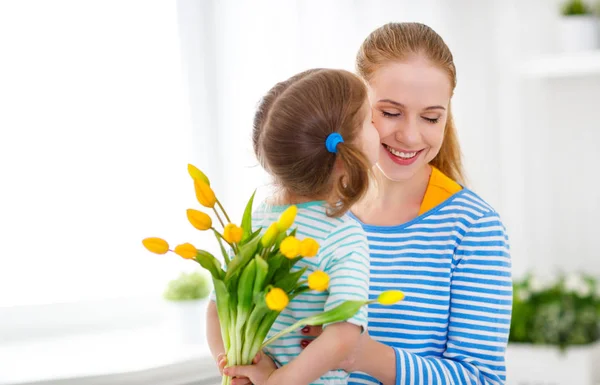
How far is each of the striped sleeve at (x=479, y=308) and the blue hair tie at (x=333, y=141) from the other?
0.35 m

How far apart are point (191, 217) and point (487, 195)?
8.10 ft

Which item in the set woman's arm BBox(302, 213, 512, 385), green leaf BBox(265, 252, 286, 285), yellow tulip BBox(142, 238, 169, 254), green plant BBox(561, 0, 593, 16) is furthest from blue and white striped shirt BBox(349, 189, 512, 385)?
green plant BBox(561, 0, 593, 16)

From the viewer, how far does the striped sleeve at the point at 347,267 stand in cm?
103

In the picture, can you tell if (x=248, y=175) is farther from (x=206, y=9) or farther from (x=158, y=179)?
(x=206, y=9)

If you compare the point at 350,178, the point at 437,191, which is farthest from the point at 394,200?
the point at 350,178

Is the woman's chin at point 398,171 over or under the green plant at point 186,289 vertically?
over

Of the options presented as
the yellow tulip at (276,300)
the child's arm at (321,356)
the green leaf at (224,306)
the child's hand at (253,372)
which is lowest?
the child's hand at (253,372)

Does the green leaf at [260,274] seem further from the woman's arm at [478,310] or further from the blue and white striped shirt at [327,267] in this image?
the woman's arm at [478,310]

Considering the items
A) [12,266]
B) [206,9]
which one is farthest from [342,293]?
[206,9]

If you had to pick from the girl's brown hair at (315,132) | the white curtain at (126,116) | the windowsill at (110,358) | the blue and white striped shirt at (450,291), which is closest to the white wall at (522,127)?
the white curtain at (126,116)

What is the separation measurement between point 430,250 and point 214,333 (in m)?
0.39

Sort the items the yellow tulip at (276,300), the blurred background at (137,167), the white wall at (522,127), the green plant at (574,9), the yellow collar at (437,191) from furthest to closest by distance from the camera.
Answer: the white wall at (522,127) → the green plant at (574,9) → the blurred background at (137,167) → the yellow collar at (437,191) → the yellow tulip at (276,300)

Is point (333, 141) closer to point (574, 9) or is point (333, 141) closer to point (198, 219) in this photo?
point (198, 219)

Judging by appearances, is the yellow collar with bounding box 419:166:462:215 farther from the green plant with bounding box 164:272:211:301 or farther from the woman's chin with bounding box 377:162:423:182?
the green plant with bounding box 164:272:211:301
